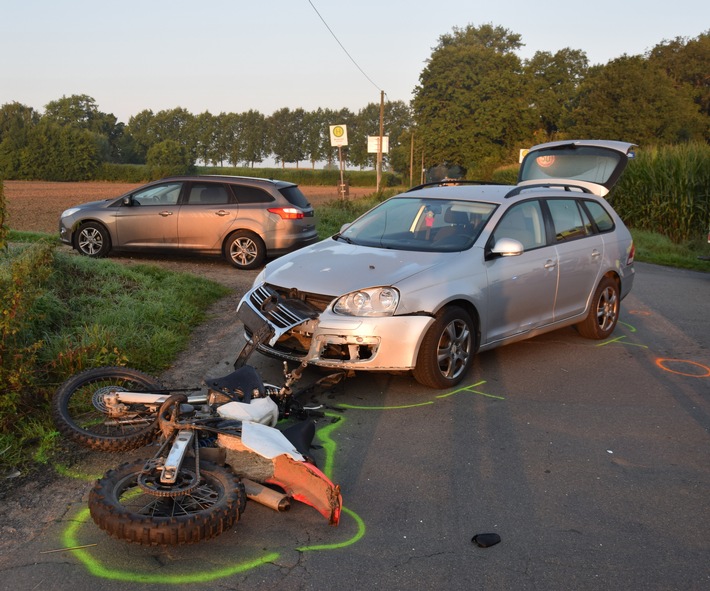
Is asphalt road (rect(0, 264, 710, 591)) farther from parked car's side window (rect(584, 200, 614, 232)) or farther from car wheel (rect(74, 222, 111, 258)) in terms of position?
car wheel (rect(74, 222, 111, 258))

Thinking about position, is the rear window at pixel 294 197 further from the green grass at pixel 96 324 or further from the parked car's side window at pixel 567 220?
the parked car's side window at pixel 567 220

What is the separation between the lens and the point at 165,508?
4.03m

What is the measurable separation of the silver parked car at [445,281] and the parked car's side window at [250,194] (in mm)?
5359

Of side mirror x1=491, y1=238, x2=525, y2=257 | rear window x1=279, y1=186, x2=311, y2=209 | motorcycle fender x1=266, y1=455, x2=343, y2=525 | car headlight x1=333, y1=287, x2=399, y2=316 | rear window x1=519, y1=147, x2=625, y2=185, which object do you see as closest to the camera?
motorcycle fender x1=266, y1=455, x2=343, y2=525

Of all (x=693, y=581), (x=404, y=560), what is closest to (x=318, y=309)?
(x=404, y=560)

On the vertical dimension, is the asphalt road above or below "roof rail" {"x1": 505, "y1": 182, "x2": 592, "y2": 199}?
below

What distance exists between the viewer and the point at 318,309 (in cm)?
649

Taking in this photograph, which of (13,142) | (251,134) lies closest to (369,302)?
(13,142)

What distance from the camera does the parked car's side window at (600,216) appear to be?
8.65m

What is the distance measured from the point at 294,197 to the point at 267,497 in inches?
408

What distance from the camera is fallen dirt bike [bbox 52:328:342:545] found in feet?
12.7

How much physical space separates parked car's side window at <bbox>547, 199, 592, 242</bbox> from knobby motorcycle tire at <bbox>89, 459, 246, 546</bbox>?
492 cm

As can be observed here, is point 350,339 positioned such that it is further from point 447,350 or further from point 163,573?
point 163,573

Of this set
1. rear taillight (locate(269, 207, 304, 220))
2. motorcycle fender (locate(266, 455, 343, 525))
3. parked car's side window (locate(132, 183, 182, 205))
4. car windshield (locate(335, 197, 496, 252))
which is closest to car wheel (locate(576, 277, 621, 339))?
car windshield (locate(335, 197, 496, 252))
